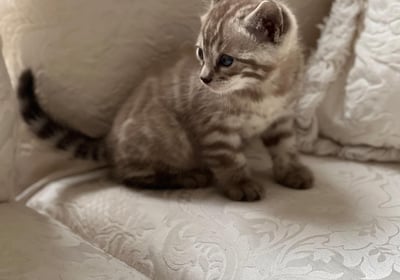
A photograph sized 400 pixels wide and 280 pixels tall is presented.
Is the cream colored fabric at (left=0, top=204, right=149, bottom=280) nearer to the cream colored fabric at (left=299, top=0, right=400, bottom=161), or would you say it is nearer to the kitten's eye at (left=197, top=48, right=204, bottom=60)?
the kitten's eye at (left=197, top=48, right=204, bottom=60)

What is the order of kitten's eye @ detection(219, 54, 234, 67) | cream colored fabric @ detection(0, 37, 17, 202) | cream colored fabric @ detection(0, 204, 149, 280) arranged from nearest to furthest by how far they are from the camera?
cream colored fabric @ detection(0, 204, 149, 280) → cream colored fabric @ detection(0, 37, 17, 202) → kitten's eye @ detection(219, 54, 234, 67)

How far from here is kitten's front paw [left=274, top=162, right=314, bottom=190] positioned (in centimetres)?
127

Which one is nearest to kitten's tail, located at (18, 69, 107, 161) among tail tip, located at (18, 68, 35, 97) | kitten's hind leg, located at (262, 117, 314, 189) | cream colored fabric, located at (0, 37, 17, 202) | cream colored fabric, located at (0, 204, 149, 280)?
tail tip, located at (18, 68, 35, 97)

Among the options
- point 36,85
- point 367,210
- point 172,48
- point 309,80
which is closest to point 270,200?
point 367,210

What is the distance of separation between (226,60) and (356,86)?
0.93 feet

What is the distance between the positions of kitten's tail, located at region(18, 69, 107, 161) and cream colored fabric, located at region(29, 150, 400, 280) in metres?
0.08

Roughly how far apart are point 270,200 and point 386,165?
0.27 m

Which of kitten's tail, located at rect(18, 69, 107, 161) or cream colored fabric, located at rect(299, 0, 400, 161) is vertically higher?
cream colored fabric, located at rect(299, 0, 400, 161)

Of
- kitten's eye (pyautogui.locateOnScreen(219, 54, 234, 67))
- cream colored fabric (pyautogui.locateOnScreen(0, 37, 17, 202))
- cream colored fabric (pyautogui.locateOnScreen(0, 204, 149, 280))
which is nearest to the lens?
cream colored fabric (pyautogui.locateOnScreen(0, 204, 149, 280))

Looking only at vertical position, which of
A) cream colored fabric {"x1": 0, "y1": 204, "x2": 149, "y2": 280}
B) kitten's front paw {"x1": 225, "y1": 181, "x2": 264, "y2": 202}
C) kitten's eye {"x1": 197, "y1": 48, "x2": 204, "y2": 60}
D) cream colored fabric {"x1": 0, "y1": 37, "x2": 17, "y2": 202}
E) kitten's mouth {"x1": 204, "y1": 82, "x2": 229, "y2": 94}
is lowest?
cream colored fabric {"x1": 0, "y1": 204, "x2": 149, "y2": 280}

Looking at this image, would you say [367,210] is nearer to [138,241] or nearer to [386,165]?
[386,165]

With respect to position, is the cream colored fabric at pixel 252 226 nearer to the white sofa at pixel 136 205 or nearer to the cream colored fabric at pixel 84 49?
the white sofa at pixel 136 205

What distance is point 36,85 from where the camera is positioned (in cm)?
132

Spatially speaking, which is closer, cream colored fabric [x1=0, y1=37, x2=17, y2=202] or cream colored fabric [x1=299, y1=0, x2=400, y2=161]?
cream colored fabric [x1=0, y1=37, x2=17, y2=202]
